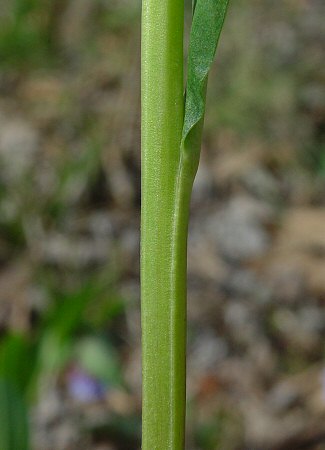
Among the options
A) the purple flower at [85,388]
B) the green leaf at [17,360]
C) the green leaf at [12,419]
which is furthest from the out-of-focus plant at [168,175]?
the purple flower at [85,388]

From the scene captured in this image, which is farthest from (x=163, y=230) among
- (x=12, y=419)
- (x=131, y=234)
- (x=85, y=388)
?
(x=131, y=234)

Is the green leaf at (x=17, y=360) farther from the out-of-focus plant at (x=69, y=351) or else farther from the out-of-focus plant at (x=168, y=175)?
the out-of-focus plant at (x=168, y=175)

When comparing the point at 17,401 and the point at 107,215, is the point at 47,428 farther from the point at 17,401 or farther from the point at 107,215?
the point at 107,215

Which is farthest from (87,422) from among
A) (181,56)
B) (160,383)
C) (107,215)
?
(181,56)

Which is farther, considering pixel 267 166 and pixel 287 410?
pixel 267 166

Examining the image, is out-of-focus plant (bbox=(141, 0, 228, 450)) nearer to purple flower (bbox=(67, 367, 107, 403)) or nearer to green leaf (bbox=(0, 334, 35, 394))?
green leaf (bbox=(0, 334, 35, 394))

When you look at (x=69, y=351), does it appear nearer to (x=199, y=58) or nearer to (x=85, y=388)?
(x=85, y=388)
